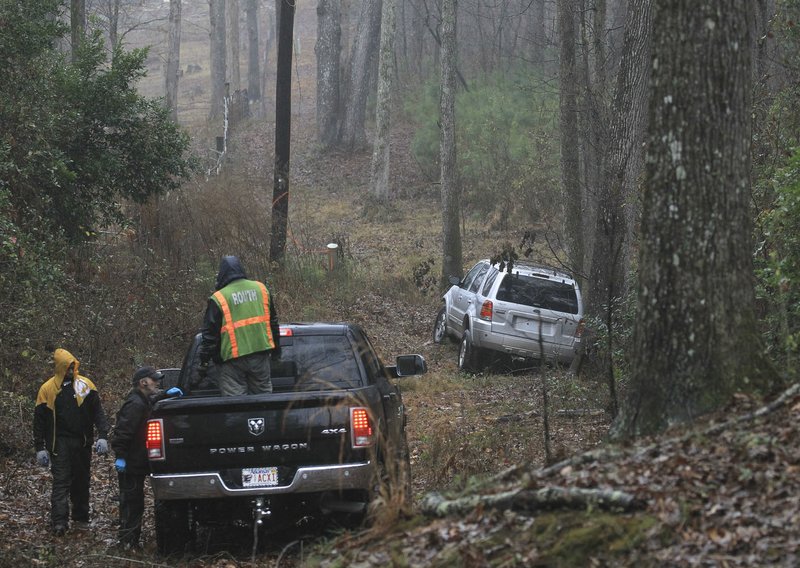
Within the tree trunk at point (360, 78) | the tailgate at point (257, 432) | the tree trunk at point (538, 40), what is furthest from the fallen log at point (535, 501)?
the tree trunk at point (360, 78)

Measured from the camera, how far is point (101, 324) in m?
16.1

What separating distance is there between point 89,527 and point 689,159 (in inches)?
254

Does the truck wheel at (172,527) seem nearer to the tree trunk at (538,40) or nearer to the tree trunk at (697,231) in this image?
the tree trunk at (697,231)

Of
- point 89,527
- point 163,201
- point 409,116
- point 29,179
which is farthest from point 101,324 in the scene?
point 409,116

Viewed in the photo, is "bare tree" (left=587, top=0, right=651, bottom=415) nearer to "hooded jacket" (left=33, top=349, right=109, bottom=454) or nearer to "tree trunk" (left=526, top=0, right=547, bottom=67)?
"hooded jacket" (left=33, top=349, right=109, bottom=454)

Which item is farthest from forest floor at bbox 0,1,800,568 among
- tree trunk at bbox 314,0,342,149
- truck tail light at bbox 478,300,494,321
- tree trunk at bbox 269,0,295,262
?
tree trunk at bbox 314,0,342,149

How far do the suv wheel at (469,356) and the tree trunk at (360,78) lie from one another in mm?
24892

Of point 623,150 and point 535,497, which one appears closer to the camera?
point 535,497

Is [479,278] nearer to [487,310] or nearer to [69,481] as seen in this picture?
[487,310]

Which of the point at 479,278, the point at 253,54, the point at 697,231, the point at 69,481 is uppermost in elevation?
the point at 253,54

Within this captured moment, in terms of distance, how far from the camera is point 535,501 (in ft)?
19.7

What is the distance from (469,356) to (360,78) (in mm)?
25267

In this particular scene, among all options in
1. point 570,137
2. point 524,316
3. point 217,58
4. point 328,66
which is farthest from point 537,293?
point 217,58

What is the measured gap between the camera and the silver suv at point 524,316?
17.5m
